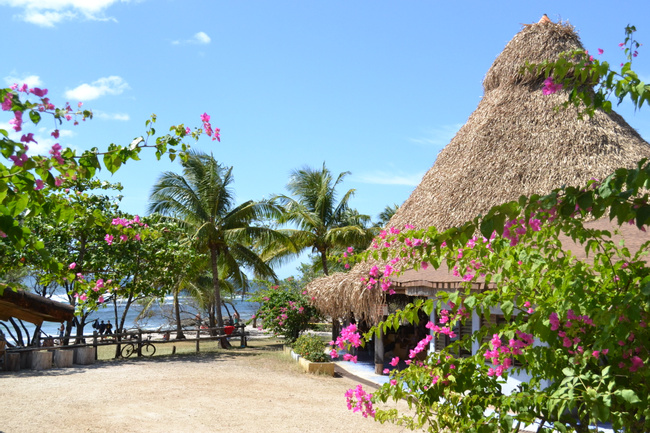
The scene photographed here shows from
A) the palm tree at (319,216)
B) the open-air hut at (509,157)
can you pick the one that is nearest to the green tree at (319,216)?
the palm tree at (319,216)

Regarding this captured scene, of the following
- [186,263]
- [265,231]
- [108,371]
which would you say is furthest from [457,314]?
[265,231]

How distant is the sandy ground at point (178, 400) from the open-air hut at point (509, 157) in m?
2.54

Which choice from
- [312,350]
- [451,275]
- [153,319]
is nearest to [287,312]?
[312,350]

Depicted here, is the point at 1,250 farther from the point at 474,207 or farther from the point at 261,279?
the point at 261,279

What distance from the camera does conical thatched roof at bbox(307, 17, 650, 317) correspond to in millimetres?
13148

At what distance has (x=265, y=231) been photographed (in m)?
21.5

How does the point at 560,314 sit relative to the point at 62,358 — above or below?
above

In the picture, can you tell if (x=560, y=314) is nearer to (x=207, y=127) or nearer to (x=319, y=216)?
(x=207, y=127)

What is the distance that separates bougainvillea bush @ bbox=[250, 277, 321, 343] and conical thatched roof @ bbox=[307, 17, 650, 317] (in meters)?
2.76

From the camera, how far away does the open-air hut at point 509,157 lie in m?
13.1

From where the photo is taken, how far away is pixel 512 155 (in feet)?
45.8

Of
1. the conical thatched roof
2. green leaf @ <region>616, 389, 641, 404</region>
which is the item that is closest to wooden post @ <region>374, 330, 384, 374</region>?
the conical thatched roof

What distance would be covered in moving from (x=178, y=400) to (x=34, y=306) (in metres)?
6.93

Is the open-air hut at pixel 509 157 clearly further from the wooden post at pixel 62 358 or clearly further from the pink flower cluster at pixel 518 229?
the pink flower cluster at pixel 518 229
